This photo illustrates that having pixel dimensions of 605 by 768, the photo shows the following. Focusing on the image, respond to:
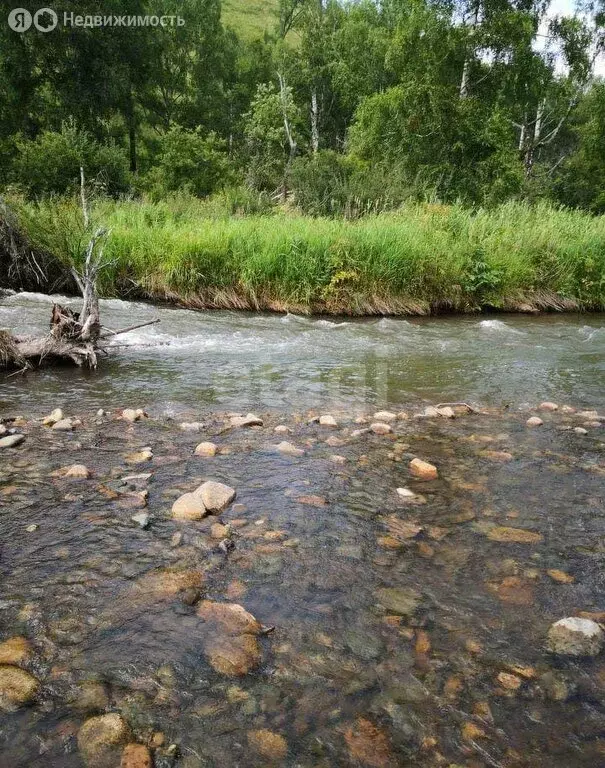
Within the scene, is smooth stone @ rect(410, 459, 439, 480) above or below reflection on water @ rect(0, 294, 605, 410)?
above

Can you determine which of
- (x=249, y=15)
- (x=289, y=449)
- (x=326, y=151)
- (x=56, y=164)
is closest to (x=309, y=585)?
(x=289, y=449)

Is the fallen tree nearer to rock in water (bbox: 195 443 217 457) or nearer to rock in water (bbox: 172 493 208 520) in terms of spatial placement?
rock in water (bbox: 195 443 217 457)

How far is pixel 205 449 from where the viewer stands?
3.73m

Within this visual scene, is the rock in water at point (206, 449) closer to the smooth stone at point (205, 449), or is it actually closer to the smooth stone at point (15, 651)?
the smooth stone at point (205, 449)

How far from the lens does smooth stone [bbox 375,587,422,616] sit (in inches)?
85.0

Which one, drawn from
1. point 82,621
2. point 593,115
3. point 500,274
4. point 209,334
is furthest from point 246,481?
point 593,115

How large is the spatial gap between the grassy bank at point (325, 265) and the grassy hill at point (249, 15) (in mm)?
110179

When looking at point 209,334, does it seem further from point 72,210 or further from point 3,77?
point 3,77

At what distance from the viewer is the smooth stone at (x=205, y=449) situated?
369 centimetres

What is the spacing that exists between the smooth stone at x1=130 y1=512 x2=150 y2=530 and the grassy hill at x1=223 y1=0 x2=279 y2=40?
4691 inches

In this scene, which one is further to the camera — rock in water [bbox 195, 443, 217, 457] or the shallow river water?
rock in water [bbox 195, 443, 217, 457]

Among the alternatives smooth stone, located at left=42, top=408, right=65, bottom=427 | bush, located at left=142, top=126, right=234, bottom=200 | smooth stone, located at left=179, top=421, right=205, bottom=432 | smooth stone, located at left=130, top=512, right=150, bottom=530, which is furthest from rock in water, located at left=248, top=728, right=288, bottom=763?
bush, located at left=142, top=126, right=234, bottom=200

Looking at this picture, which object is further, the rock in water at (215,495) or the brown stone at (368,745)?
the rock in water at (215,495)

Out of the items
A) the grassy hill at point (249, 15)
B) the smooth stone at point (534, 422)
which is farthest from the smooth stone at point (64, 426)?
the grassy hill at point (249, 15)
